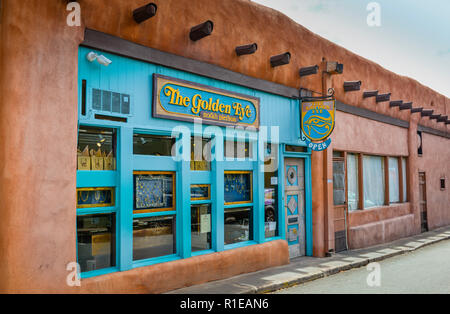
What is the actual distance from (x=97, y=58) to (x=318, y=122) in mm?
5711

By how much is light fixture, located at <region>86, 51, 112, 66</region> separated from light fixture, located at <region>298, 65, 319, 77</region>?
18.6ft

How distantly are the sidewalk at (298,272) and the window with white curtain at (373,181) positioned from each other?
1.57 meters

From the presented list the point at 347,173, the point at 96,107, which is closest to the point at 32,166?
the point at 96,107

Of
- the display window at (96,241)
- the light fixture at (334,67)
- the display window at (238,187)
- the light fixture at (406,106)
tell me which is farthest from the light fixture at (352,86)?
the display window at (96,241)

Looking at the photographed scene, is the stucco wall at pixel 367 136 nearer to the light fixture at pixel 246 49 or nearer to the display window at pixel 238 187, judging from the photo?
the display window at pixel 238 187

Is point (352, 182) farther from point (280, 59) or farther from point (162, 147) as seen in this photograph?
point (162, 147)

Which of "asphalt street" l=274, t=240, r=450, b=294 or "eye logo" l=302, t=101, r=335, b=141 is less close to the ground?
"eye logo" l=302, t=101, r=335, b=141

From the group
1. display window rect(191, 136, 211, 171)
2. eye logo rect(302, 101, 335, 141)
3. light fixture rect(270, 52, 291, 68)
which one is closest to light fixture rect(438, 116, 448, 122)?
eye logo rect(302, 101, 335, 141)

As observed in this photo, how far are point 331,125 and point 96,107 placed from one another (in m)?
5.62

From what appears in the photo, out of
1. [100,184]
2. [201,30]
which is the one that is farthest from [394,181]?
[100,184]

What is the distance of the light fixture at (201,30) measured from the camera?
23.7 feet

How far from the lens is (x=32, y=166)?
525cm

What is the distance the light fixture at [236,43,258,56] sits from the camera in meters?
8.27

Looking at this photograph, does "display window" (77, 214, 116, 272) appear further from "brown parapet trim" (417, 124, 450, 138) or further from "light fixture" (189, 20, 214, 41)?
"brown parapet trim" (417, 124, 450, 138)
